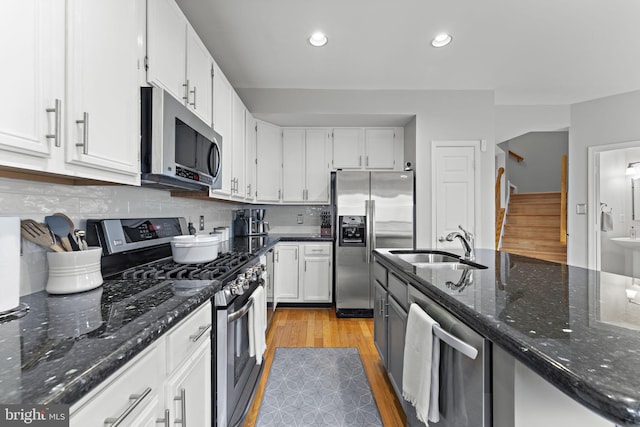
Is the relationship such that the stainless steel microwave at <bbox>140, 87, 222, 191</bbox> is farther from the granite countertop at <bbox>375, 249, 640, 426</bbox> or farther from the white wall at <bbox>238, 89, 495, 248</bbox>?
the white wall at <bbox>238, 89, 495, 248</bbox>

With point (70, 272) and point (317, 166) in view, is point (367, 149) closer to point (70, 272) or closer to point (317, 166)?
point (317, 166)

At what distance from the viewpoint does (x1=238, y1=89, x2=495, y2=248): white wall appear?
3.44 meters

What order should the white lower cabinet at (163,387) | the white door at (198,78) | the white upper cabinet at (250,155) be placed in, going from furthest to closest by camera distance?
the white upper cabinet at (250,155) < the white door at (198,78) < the white lower cabinet at (163,387)

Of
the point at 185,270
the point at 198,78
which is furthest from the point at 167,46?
the point at 185,270

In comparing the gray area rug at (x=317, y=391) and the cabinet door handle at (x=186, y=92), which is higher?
the cabinet door handle at (x=186, y=92)

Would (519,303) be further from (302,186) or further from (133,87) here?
(302,186)

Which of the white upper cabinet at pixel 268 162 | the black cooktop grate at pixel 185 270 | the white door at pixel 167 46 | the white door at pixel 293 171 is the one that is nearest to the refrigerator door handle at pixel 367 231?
the white door at pixel 293 171

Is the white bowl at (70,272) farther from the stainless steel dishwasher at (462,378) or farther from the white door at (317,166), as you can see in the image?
the white door at (317,166)

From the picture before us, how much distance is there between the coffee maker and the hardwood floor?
3.47 ft

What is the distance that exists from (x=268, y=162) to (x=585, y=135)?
428 cm

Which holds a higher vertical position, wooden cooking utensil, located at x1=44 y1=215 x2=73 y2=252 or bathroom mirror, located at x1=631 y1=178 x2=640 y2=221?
bathroom mirror, located at x1=631 y1=178 x2=640 y2=221

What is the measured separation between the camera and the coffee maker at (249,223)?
11.7 ft

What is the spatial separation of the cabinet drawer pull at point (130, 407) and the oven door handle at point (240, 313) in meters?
0.56

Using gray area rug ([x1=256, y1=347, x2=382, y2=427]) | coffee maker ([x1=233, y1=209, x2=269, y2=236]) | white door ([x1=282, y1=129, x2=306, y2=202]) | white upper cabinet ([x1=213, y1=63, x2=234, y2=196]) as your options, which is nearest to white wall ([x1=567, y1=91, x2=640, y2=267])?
gray area rug ([x1=256, y1=347, x2=382, y2=427])
